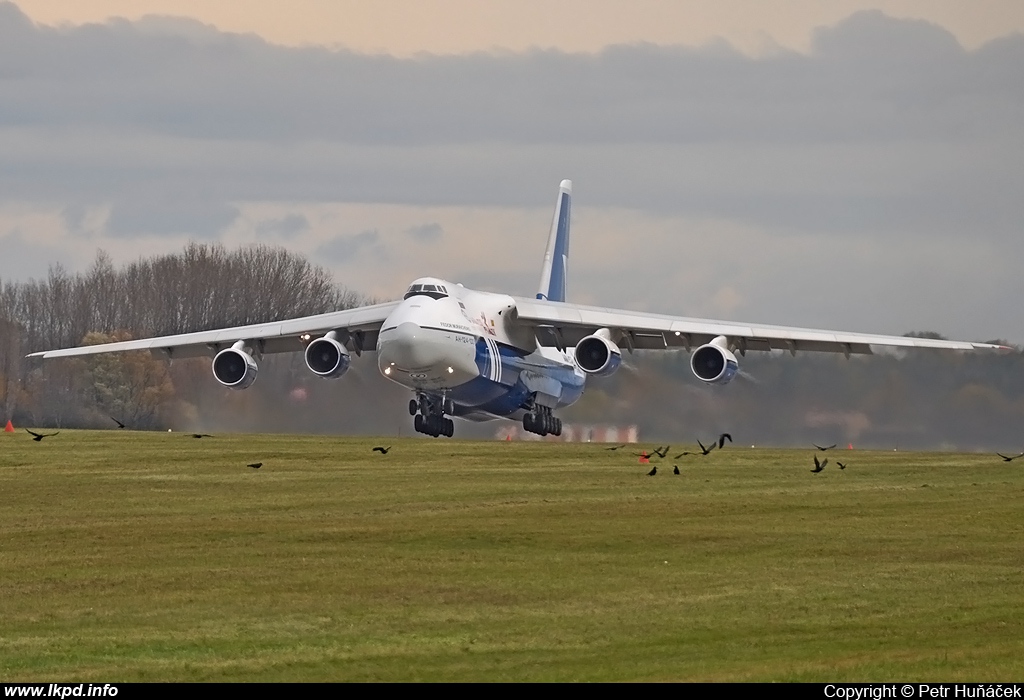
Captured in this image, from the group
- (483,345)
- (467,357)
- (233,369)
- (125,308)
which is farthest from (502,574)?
(125,308)

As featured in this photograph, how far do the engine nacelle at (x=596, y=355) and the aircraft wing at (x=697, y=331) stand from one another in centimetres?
130

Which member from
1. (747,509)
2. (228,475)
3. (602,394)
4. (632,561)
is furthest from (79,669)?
(602,394)

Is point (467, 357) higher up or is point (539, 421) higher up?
point (467, 357)

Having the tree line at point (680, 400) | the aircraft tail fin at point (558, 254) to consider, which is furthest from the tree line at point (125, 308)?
the aircraft tail fin at point (558, 254)

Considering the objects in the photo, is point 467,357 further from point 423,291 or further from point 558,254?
point 558,254

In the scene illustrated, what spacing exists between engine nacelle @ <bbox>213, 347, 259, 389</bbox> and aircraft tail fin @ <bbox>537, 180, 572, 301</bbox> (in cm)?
1144

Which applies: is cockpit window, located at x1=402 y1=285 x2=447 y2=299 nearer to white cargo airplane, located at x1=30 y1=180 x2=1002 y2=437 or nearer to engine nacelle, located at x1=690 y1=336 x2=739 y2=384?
white cargo airplane, located at x1=30 y1=180 x2=1002 y2=437

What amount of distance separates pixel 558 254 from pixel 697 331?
10.3 meters

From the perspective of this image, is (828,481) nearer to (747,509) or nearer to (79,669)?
(747,509)

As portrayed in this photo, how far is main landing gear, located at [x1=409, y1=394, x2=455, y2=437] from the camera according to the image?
38.1 m

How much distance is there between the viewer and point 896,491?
23672 mm

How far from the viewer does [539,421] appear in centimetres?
4162

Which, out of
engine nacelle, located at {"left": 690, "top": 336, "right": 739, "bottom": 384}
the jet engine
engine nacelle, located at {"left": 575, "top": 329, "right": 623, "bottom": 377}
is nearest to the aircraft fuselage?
engine nacelle, located at {"left": 575, "top": 329, "right": 623, "bottom": 377}
